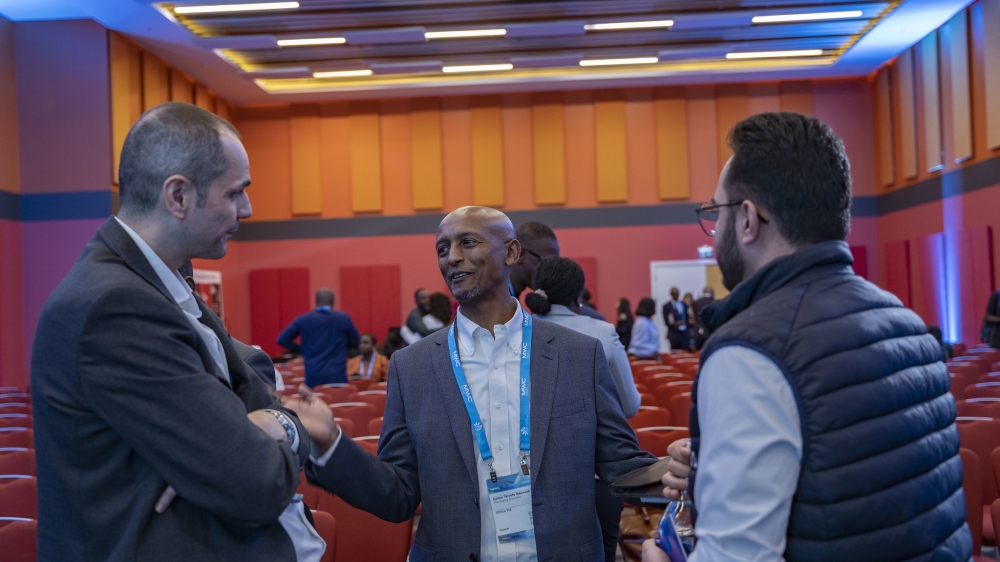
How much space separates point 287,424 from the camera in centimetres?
154

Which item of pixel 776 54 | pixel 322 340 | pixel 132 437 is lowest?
pixel 322 340

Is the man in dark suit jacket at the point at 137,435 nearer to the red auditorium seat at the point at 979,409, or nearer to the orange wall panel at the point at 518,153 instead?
the red auditorium seat at the point at 979,409

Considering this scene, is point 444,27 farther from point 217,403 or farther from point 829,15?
point 217,403

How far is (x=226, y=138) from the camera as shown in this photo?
1.53 meters

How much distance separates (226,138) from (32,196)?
12.3m

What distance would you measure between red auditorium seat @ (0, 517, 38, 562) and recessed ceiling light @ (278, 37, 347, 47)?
11.4 metres

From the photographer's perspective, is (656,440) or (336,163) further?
(336,163)

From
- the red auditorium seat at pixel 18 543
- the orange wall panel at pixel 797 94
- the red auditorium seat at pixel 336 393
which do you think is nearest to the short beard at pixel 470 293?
the red auditorium seat at pixel 18 543

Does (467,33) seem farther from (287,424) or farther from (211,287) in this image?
(287,424)

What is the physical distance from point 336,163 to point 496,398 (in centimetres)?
1539

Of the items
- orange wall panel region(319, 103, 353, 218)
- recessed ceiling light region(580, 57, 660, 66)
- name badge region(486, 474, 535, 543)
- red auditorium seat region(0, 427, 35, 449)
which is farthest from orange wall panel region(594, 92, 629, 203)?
name badge region(486, 474, 535, 543)

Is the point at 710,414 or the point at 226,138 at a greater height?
the point at 226,138

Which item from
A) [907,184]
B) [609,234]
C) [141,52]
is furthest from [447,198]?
[907,184]

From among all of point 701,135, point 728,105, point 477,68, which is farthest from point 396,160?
point 728,105
